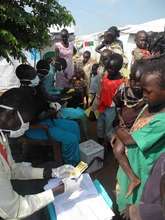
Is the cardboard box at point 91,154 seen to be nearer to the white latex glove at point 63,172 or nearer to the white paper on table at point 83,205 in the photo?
the white latex glove at point 63,172

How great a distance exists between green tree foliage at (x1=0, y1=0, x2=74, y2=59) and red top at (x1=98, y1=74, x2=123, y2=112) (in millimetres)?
1327

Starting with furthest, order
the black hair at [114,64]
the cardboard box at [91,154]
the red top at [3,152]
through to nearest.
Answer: the black hair at [114,64] < the cardboard box at [91,154] < the red top at [3,152]

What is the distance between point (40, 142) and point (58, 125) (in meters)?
0.45

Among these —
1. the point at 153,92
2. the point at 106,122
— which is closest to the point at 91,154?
the point at 106,122

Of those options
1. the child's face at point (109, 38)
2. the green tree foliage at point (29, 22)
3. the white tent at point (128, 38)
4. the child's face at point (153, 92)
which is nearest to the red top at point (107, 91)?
the green tree foliage at point (29, 22)

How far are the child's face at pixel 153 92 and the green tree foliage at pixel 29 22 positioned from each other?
1.50 meters

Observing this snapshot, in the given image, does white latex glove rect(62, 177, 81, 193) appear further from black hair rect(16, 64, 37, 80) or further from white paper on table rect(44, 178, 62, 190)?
black hair rect(16, 64, 37, 80)

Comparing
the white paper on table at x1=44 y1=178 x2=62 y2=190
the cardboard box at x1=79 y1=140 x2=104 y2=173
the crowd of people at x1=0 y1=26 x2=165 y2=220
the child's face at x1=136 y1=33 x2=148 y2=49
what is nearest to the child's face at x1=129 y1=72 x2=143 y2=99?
the crowd of people at x1=0 y1=26 x2=165 y2=220

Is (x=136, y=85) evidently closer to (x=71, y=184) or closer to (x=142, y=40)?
(x=71, y=184)

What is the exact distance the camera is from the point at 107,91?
475cm

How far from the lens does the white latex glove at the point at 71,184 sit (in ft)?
7.87

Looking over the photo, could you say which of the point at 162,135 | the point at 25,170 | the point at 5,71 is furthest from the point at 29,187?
the point at 5,71

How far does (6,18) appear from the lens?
3.06m

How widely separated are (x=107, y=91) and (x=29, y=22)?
1775 millimetres
